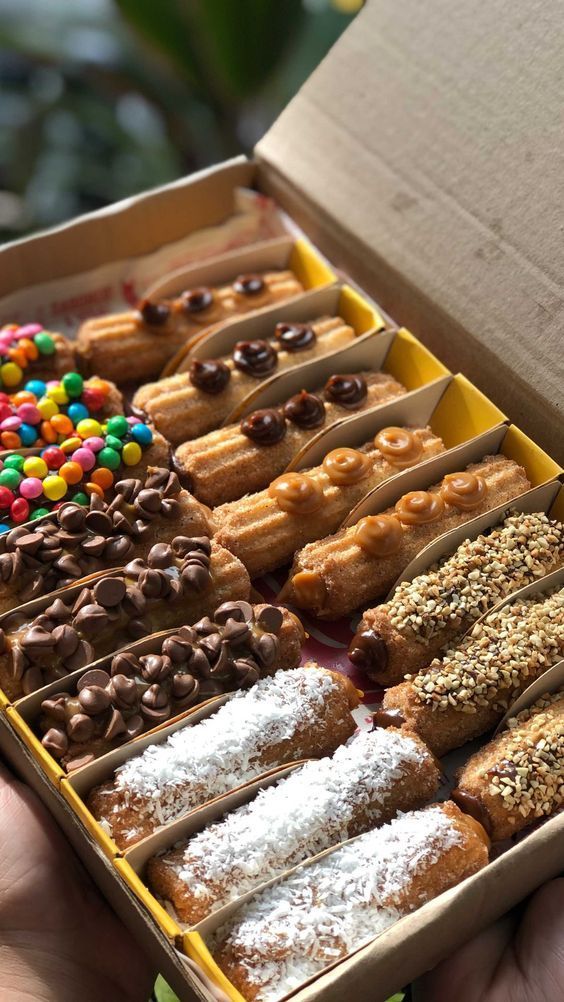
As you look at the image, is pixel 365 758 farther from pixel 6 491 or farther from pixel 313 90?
pixel 313 90

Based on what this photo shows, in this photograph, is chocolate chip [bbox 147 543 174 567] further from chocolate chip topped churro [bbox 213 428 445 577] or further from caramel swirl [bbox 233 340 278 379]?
caramel swirl [bbox 233 340 278 379]

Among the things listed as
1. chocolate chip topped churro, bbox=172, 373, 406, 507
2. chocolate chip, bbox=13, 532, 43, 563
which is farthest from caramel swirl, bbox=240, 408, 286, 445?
chocolate chip, bbox=13, 532, 43, 563

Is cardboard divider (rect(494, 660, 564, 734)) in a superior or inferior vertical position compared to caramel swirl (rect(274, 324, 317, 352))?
superior

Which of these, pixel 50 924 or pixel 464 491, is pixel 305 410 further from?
pixel 50 924

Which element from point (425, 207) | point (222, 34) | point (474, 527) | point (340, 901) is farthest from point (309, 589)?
point (222, 34)

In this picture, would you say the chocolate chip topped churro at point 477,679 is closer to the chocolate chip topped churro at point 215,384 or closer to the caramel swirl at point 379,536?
the caramel swirl at point 379,536

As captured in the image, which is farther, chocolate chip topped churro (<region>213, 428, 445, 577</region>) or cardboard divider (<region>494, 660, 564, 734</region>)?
chocolate chip topped churro (<region>213, 428, 445, 577</region>)
